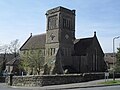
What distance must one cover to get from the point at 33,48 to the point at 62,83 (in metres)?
38.3

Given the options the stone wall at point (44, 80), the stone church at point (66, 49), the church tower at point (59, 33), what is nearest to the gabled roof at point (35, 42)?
the stone church at point (66, 49)

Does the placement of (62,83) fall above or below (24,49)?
below

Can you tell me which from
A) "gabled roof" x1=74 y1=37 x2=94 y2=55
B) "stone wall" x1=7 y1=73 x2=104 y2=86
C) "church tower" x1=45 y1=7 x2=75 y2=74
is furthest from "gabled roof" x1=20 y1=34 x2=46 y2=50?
"stone wall" x1=7 y1=73 x2=104 y2=86

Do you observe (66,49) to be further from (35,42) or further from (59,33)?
(35,42)

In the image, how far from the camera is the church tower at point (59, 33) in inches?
2530

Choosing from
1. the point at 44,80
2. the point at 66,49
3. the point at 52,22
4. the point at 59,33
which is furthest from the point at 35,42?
the point at 44,80

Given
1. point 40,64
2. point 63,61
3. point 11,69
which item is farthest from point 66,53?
point 11,69

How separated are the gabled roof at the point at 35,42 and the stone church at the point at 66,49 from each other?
328 cm

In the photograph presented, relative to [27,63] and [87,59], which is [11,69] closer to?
[27,63]

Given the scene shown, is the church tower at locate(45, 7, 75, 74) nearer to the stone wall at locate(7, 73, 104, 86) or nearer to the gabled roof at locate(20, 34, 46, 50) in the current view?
the gabled roof at locate(20, 34, 46, 50)

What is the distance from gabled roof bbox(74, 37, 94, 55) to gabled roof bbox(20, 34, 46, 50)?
9752 millimetres

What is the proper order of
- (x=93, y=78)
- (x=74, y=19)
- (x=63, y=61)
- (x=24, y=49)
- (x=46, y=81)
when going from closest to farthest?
1. (x=46, y=81)
2. (x=93, y=78)
3. (x=63, y=61)
4. (x=74, y=19)
5. (x=24, y=49)

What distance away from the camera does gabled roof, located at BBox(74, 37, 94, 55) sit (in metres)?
66.0

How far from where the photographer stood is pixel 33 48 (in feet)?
243
